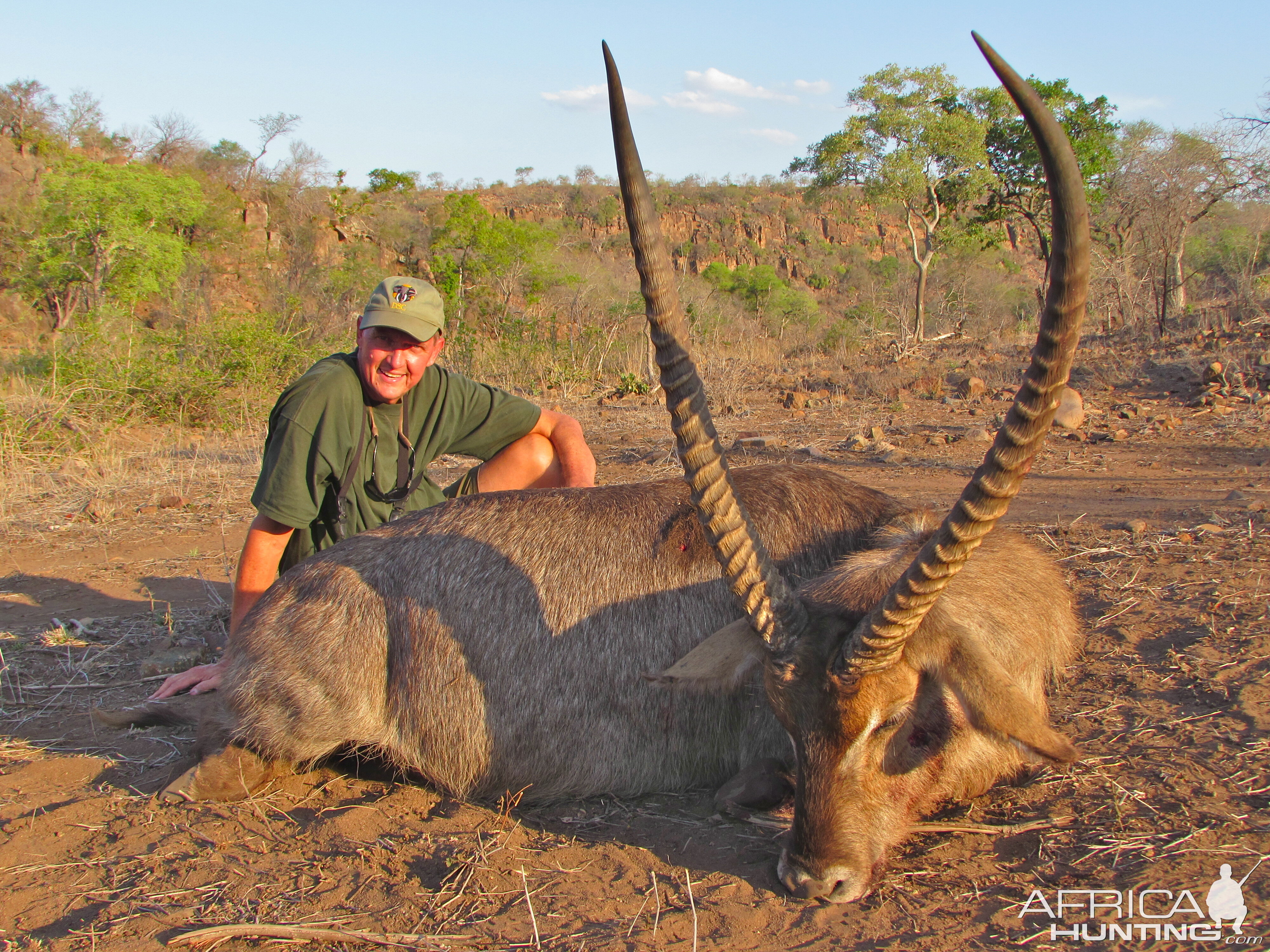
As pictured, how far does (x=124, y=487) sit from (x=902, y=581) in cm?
768

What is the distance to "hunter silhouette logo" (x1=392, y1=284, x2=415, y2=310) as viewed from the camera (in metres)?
4.05

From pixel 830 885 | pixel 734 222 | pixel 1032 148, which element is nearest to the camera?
pixel 830 885

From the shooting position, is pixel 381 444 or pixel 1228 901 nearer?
pixel 1228 901

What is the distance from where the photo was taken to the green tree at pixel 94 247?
20.1 meters

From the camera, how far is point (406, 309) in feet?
13.3

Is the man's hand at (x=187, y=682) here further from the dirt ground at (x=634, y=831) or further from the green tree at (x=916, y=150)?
the green tree at (x=916, y=150)

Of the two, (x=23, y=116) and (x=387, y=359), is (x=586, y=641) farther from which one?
(x=23, y=116)

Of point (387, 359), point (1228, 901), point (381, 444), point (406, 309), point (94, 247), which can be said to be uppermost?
point (94, 247)

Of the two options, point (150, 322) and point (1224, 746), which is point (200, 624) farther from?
point (150, 322)

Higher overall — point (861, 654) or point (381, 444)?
point (381, 444)

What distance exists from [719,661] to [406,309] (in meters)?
2.25

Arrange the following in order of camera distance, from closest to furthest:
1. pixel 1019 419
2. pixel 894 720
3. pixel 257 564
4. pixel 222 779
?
pixel 1019 419, pixel 894 720, pixel 222 779, pixel 257 564

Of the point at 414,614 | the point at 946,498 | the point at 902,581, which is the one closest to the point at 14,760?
the point at 414,614
